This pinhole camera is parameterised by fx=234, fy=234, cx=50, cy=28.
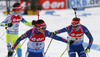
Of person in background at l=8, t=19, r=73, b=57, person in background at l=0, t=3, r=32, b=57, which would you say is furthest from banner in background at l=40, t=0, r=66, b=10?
person in background at l=8, t=19, r=73, b=57

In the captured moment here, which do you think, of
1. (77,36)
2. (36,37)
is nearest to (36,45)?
(36,37)

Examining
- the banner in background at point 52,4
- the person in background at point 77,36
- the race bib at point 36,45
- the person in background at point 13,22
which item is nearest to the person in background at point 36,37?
the race bib at point 36,45

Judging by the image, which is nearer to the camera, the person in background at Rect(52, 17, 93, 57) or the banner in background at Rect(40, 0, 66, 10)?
the person in background at Rect(52, 17, 93, 57)

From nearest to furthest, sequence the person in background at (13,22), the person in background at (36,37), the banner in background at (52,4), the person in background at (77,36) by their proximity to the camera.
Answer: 1. the person in background at (36,37)
2. the person in background at (77,36)
3. the person in background at (13,22)
4. the banner in background at (52,4)

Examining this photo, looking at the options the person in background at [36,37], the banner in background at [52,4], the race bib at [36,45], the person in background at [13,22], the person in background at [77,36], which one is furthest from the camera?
the banner in background at [52,4]

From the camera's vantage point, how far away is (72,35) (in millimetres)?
5520

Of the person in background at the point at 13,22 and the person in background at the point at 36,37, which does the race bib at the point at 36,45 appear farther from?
the person in background at the point at 13,22

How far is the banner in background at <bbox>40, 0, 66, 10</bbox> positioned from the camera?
28859 millimetres

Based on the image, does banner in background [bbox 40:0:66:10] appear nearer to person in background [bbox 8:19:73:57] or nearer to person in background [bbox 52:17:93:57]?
person in background [bbox 52:17:93:57]

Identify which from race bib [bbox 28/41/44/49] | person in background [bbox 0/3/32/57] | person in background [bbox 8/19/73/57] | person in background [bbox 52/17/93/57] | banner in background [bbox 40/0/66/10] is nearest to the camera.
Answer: person in background [bbox 8/19/73/57]

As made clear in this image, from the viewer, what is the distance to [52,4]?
2906 cm

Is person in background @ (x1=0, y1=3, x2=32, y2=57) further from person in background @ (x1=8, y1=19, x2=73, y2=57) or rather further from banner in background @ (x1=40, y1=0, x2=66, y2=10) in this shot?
banner in background @ (x1=40, y1=0, x2=66, y2=10)

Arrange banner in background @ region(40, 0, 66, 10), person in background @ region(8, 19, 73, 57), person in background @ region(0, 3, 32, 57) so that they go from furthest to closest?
1. banner in background @ region(40, 0, 66, 10)
2. person in background @ region(0, 3, 32, 57)
3. person in background @ region(8, 19, 73, 57)

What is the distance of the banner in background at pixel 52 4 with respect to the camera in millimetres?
28859
